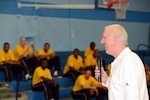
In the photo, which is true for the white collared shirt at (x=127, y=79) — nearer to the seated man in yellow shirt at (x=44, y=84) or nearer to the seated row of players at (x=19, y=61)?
the seated man in yellow shirt at (x=44, y=84)

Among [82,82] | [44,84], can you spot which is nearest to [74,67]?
[82,82]

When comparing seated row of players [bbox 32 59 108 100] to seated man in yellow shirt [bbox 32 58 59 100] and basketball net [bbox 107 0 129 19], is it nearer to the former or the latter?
seated man in yellow shirt [bbox 32 58 59 100]

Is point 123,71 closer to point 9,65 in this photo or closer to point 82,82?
point 82,82

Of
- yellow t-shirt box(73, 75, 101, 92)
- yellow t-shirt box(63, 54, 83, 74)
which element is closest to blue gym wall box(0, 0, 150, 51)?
yellow t-shirt box(63, 54, 83, 74)

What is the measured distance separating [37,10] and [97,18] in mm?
2824

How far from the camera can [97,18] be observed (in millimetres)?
12016

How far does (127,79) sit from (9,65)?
20.1 feet

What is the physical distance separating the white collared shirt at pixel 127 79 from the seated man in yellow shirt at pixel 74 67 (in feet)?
20.9

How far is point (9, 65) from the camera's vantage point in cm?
798

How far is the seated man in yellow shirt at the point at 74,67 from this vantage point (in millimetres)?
8809

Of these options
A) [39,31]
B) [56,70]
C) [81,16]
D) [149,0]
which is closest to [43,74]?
[56,70]

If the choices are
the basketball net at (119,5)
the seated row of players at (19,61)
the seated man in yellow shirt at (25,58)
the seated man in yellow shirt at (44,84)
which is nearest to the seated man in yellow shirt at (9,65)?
the seated row of players at (19,61)

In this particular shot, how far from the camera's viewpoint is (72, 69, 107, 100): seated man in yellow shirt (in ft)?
25.4

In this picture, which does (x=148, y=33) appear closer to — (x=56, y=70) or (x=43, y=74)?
(x=56, y=70)
